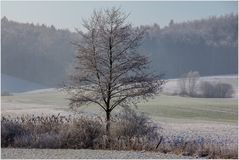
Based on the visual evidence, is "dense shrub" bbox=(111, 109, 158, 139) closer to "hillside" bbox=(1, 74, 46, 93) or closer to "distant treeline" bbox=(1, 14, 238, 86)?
"distant treeline" bbox=(1, 14, 238, 86)

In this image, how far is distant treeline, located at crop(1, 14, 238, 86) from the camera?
443 ft

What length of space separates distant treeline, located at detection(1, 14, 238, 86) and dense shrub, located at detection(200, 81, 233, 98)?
96.1 feet

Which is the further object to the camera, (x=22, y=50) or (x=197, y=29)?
(x=197, y=29)

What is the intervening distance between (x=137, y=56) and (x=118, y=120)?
3.56m

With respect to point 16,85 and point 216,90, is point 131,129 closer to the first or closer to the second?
point 216,90

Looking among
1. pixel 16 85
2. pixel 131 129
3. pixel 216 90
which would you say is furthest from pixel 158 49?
pixel 131 129

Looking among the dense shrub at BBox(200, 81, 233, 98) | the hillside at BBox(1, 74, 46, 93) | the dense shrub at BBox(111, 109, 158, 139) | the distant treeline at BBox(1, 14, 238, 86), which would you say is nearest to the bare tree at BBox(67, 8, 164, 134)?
the dense shrub at BBox(111, 109, 158, 139)

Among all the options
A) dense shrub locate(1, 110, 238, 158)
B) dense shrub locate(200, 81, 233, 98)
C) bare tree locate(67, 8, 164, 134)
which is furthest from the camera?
dense shrub locate(200, 81, 233, 98)

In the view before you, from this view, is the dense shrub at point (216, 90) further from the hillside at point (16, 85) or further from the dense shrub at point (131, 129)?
the dense shrub at point (131, 129)

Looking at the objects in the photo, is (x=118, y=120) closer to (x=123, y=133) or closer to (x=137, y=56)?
(x=123, y=133)

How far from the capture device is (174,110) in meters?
48.9

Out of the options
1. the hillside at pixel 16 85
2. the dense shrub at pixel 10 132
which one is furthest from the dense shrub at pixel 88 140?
the hillside at pixel 16 85

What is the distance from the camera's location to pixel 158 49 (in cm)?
15488

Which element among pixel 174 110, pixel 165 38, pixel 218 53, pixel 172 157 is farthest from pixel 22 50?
pixel 172 157
